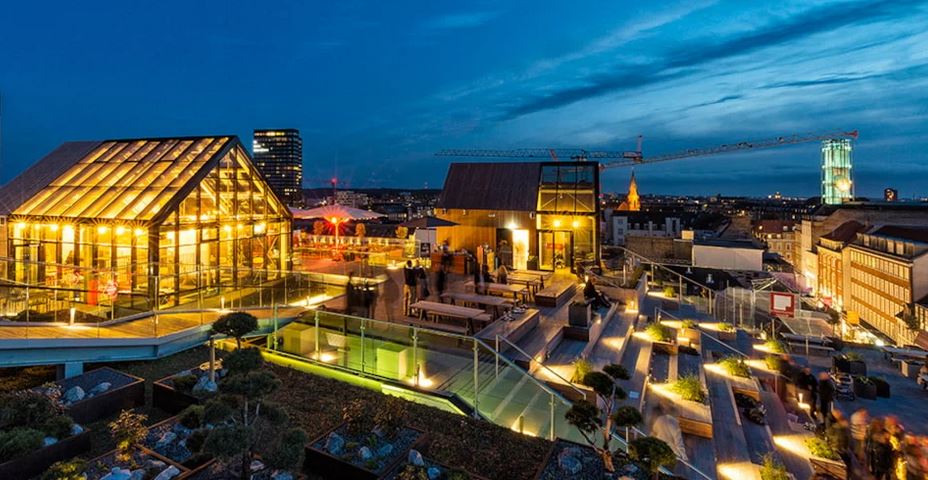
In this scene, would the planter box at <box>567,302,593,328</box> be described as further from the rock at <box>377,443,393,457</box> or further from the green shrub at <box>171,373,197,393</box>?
the green shrub at <box>171,373,197,393</box>

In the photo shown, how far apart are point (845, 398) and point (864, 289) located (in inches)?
1849

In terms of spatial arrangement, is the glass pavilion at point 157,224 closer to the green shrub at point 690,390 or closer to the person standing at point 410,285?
the person standing at point 410,285

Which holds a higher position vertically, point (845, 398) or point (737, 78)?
point (737, 78)

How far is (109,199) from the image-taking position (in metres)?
13.5

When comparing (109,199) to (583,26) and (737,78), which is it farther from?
(737,78)

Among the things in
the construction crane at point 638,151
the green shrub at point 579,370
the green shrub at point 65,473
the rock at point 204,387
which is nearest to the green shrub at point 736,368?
the green shrub at point 579,370

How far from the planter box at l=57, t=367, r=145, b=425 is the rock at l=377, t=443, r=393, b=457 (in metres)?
4.26

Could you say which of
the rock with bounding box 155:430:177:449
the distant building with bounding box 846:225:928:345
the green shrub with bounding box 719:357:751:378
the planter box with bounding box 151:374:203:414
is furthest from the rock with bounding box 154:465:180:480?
the distant building with bounding box 846:225:928:345

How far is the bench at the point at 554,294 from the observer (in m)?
12.3

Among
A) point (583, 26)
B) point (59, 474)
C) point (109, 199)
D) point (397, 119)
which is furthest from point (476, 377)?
point (397, 119)

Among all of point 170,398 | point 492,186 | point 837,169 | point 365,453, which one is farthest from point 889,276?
point 837,169

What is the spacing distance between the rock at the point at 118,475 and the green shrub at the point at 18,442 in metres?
0.96

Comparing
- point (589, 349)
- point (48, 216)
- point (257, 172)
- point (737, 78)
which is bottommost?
point (589, 349)

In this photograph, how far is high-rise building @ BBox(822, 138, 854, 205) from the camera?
114625 millimetres
